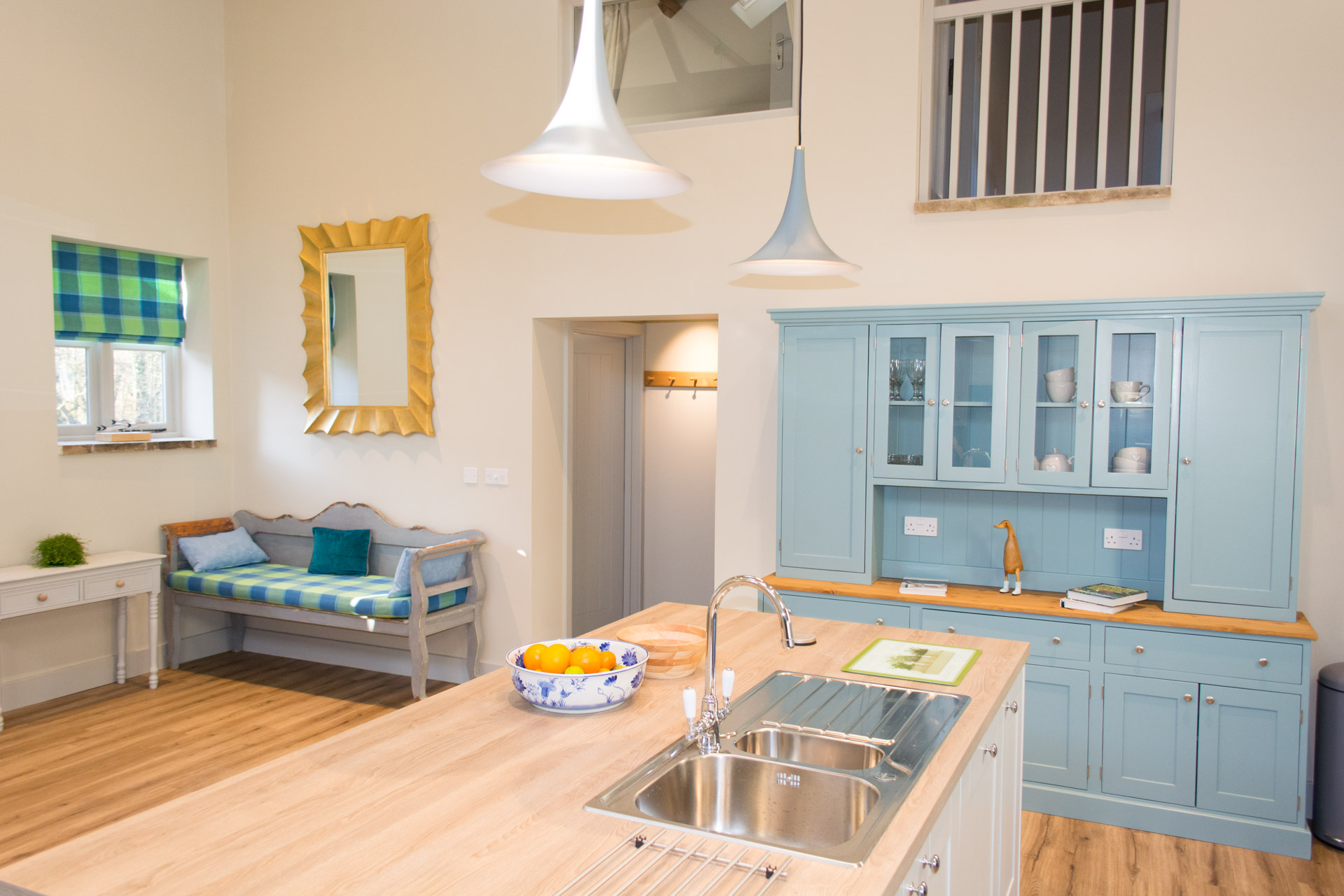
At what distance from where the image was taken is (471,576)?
5117mm

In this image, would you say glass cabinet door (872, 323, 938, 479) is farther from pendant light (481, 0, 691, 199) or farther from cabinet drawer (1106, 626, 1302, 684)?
pendant light (481, 0, 691, 199)

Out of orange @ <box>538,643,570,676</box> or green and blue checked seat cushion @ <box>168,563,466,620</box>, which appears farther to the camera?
green and blue checked seat cushion @ <box>168,563,466,620</box>

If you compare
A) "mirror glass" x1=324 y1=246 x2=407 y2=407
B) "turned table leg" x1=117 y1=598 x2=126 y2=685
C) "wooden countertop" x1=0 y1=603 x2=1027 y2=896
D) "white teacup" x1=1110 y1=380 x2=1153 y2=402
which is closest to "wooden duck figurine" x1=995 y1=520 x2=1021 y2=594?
"white teacup" x1=1110 y1=380 x2=1153 y2=402

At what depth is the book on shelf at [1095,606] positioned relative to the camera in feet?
11.8

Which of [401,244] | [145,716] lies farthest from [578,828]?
[401,244]

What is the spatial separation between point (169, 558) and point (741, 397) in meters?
3.53

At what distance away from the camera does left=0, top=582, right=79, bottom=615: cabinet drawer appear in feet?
14.3

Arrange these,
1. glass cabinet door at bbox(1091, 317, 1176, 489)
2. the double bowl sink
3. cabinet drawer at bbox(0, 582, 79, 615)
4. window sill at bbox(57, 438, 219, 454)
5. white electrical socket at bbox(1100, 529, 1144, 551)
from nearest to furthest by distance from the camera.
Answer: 1. the double bowl sink
2. glass cabinet door at bbox(1091, 317, 1176, 489)
3. white electrical socket at bbox(1100, 529, 1144, 551)
4. cabinet drawer at bbox(0, 582, 79, 615)
5. window sill at bbox(57, 438, 219, 454)

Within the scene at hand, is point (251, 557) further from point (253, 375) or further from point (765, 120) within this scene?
point (765, 120)

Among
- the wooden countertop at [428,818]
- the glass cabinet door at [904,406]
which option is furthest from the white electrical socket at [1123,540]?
the wooden countertop at [428,818]

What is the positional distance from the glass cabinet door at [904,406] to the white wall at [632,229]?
43 centimetres

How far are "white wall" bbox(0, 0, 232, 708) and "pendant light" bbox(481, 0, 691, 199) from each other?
13.1 ft

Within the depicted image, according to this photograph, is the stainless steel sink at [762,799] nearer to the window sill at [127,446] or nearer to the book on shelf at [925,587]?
the book on shelf at [925,587]

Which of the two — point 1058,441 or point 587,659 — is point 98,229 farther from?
point 1058,441
